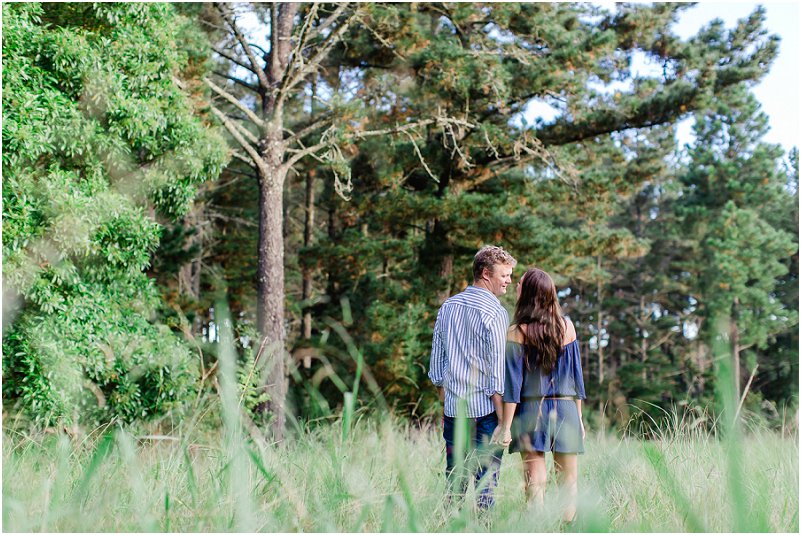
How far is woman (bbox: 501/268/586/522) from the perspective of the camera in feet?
12.1

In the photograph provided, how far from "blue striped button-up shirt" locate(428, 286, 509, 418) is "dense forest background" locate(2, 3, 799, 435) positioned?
691mm

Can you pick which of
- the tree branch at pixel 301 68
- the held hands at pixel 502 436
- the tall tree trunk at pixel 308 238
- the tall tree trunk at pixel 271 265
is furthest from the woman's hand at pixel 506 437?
the tall tree trunk at pixel 308 238

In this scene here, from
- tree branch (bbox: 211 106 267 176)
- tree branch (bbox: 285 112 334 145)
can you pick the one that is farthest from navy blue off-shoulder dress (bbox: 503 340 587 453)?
tree branch (bbox: 285 112 334 145)

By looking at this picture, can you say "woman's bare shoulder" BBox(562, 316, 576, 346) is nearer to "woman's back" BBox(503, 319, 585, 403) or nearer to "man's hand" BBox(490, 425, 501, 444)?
"woman's back" BBox(503, 319, 585, 403)

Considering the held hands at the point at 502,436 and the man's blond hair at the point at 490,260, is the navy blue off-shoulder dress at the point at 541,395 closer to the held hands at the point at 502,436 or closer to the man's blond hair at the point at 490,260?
the held hands at the point at 502,436

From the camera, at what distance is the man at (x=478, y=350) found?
3.64 meters

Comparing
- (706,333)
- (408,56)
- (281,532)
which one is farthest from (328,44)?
(706,333)

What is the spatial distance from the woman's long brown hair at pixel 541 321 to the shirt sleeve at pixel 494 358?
0.19 m

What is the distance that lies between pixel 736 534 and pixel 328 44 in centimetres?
1107

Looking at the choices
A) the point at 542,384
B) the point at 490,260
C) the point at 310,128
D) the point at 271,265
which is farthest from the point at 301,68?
the point at 542,384

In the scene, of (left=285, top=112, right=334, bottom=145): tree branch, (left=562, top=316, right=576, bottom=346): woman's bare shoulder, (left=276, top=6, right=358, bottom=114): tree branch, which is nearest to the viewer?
(left=562, top=316, right=576, bottom=346): woman's bare shoulder

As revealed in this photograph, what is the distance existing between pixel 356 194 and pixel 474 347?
40.2 feet

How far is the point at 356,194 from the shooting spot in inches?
618

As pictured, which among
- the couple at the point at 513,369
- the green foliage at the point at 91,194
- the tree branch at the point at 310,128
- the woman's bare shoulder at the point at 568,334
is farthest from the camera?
the tree branch at the point at 310,128
